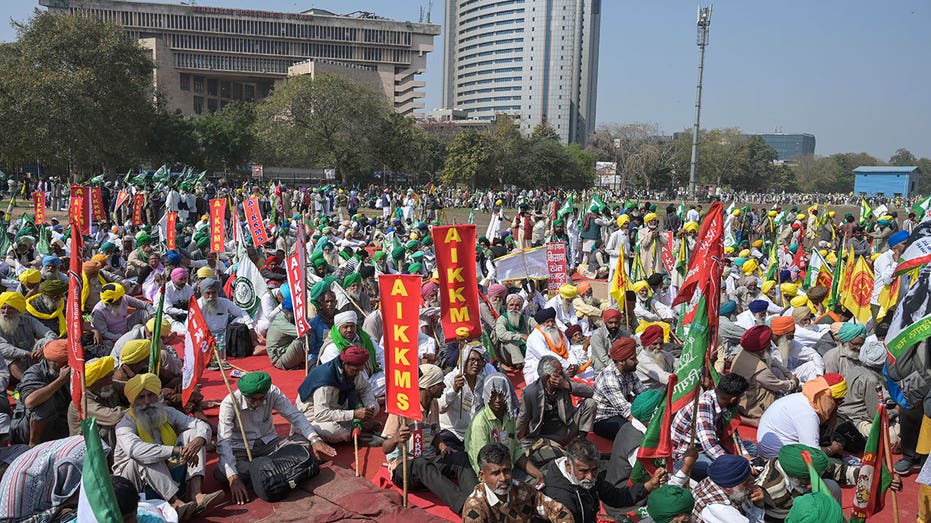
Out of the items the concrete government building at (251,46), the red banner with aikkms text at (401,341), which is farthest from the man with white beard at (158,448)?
the concrete government building at (251,46)

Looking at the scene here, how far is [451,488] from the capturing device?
5.23 metres

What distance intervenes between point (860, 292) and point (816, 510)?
20.1ft

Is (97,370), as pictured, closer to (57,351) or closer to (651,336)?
(57,351)

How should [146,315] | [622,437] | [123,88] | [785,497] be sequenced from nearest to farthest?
1. [785,497]
2. [622,437]
3. [146,315]
4. [123,88]

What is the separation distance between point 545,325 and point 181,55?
93.4m

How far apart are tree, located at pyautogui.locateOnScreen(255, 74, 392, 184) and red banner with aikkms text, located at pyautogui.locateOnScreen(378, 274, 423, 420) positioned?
147ft

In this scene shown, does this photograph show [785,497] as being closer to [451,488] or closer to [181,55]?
[451,488]

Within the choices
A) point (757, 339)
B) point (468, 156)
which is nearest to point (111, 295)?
point (757, 339)

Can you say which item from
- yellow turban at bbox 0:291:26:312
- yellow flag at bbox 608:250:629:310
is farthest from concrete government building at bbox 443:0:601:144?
yellow turban at bbox 0:291:26:312

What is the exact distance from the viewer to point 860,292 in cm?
885

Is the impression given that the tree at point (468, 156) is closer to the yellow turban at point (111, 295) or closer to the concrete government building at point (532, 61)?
the yellow turban at point (111, 295)

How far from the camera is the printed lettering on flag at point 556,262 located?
10.2 m

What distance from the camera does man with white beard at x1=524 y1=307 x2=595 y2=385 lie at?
7322mm

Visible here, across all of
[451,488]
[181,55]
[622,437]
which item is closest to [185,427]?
[451,488]
